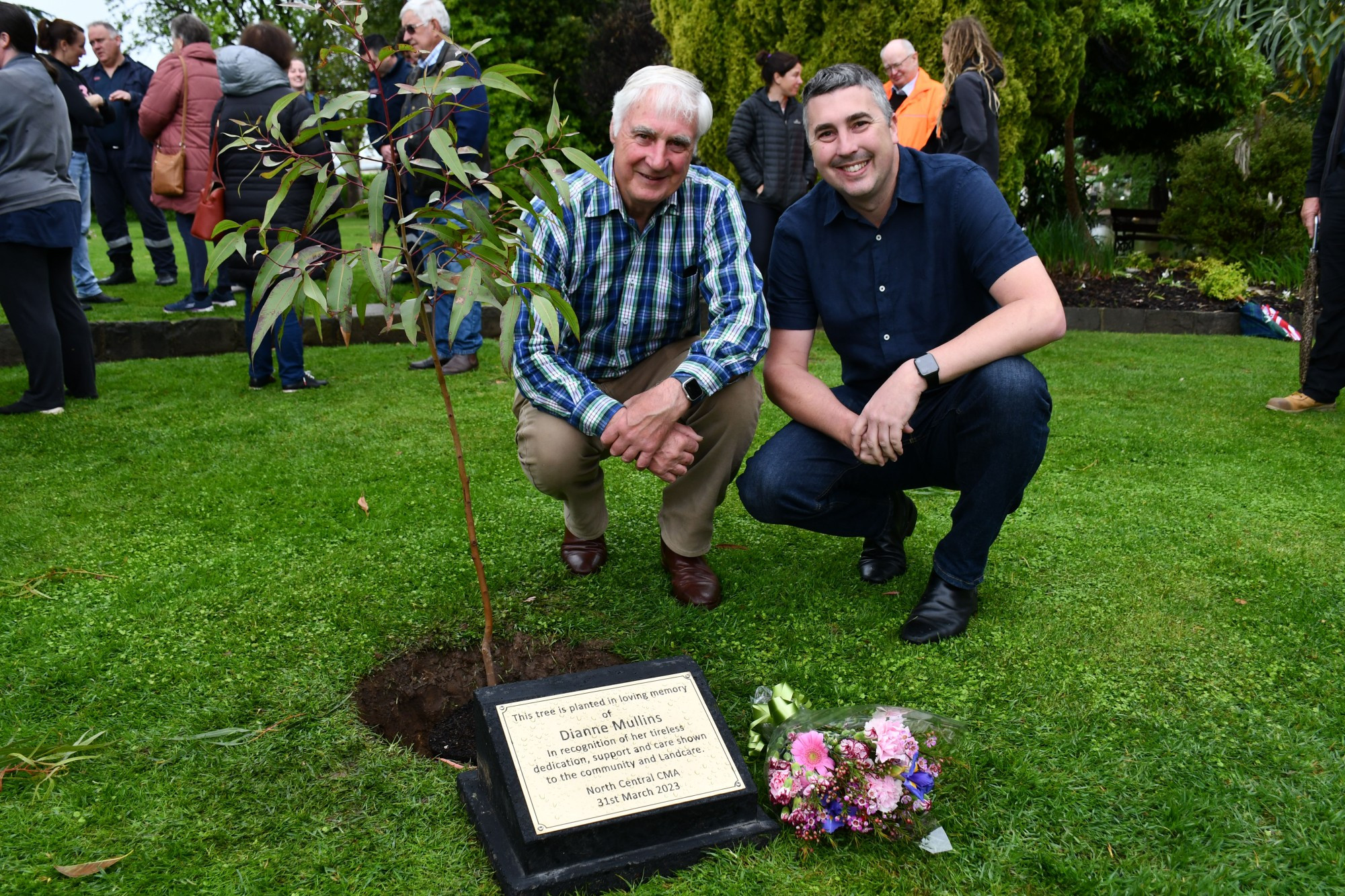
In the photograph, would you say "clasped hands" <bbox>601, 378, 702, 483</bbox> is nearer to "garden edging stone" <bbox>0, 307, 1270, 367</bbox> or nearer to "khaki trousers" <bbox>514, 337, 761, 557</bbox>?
"khaki trousers" <bbox>514, 337, 761, 557</bbox>

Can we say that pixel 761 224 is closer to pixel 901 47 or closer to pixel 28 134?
pixel 901 47

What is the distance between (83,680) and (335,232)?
349cm

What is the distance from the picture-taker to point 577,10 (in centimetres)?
2586

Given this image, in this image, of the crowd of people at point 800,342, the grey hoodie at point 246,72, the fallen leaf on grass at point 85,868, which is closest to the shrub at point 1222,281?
the crowd of people at point 800,342

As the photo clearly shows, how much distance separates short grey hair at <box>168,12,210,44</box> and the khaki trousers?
5.27 meters

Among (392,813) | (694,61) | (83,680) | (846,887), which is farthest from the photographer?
(694,61)

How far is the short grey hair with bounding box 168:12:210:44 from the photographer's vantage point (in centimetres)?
692

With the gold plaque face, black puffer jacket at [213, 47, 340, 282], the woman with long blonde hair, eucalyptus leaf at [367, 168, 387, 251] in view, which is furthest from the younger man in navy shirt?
the woman with long blonde hair

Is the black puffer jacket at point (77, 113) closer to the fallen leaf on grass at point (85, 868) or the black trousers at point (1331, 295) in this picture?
the fallen leaf on grass at point (85, 868)

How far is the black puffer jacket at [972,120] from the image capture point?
21.9 ft

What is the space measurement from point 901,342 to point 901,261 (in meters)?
0.24

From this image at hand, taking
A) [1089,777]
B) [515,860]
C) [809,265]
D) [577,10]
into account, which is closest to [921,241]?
[809,265]

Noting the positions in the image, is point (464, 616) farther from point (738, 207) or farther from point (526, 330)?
point (738, 207)

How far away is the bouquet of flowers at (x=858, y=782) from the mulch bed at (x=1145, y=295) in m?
8.17
